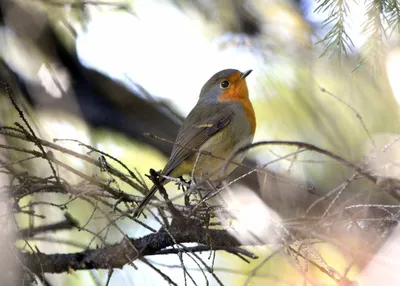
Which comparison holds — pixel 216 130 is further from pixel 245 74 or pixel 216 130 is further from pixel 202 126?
pixel 245 74

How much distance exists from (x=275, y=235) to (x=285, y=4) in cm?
139

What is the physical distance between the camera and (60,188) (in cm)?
209

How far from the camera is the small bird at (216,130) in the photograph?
2.88 m

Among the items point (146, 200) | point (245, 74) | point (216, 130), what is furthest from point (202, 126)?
point (146, 200)

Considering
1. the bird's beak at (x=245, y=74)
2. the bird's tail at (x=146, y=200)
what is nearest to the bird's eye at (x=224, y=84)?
the bird's beak at (x=245, y=74)

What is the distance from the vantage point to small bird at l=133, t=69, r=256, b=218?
2.88 meters

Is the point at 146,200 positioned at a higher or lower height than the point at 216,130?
lower

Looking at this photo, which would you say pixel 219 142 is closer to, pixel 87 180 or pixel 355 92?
pixel 355 92

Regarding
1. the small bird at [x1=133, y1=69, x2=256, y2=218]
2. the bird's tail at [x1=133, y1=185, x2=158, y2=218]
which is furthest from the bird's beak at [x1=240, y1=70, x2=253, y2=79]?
the bird's tail at [x1=133, y1=185, x2=158, y2=218]

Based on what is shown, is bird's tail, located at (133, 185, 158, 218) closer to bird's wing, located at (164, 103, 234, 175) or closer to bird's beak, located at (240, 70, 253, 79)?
bird's wing, located at (164, 103, 234, 175)

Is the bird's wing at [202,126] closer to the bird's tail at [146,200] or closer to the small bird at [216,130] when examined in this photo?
the small bird at [216,130]

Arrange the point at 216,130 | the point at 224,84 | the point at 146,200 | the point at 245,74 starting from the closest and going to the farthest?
1. the point at 146,200
2. the point at 216,130
3. the point at 245,74
4. the point at 224,84

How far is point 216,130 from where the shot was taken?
10.2 feet

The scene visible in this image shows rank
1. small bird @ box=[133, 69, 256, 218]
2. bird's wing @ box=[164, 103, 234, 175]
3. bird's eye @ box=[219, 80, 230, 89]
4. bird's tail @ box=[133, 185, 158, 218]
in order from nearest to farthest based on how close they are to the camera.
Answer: bird's tail @ box=[133, 185, 158, 218] < small bird @ box=[133, 69, 256, 218] < bird's wing @ box=[164, 103, 234, 175] < bird's eye @ box=[219, 80, 230, 89]
